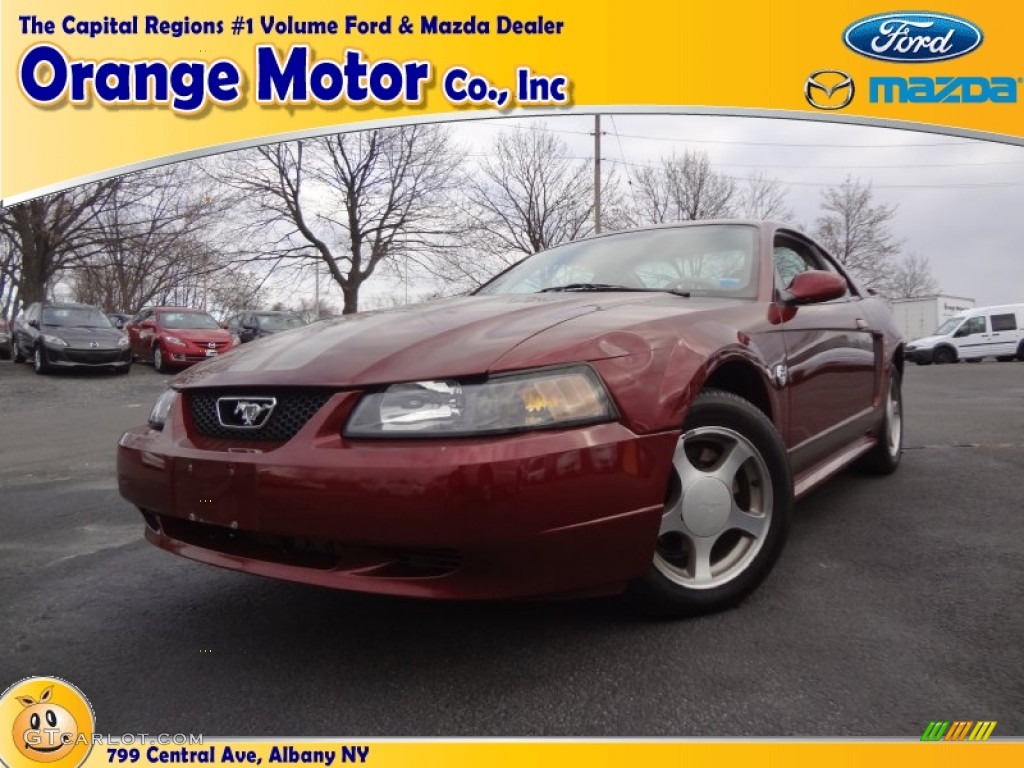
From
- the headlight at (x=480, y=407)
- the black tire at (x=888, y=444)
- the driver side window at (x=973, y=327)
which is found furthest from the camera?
the driver side window at (x=973, y=327)

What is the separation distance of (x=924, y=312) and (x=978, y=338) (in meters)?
8.96

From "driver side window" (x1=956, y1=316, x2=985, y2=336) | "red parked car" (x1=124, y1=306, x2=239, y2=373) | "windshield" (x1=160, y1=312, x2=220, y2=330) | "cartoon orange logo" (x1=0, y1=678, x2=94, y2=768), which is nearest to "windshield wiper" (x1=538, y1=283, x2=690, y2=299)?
"cartoon orange logo" (x1=0, y1=678, x2=94, y2=768)

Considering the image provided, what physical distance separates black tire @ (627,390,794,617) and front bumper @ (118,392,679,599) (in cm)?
21

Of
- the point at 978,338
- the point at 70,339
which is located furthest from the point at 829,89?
the point at 978,338

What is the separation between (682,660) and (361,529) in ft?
3.08

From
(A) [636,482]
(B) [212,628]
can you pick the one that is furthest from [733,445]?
(B) [212,628]

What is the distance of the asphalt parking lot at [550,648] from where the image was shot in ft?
5.35

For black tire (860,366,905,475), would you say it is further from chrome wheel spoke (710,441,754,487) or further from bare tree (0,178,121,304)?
bare tree (0,178,121,304)

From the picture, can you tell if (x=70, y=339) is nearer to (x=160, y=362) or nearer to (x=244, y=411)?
(x=160, y=362)

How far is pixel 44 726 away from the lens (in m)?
1.61

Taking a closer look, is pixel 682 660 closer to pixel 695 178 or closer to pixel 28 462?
pixel 28 462

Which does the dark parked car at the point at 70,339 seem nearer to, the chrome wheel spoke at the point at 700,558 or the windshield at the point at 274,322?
the windshield at the point at 274,322

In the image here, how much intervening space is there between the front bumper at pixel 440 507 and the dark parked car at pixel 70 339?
14.9 metres

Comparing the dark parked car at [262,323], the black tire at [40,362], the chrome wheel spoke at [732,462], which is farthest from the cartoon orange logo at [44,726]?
the dark parked car at [262,323]
